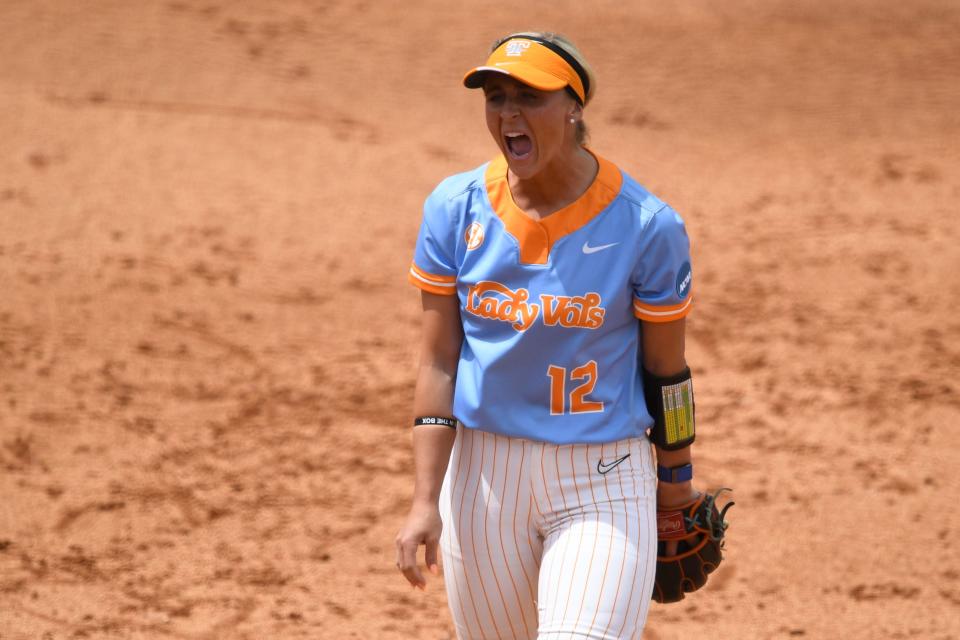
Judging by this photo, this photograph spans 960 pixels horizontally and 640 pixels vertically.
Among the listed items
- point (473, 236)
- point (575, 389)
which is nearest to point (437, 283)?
point (473, 236)

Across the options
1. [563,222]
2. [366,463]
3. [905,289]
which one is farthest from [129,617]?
[905,289]

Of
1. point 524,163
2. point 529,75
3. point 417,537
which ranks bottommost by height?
point 417,537

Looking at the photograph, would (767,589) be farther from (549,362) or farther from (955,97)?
(955,97)

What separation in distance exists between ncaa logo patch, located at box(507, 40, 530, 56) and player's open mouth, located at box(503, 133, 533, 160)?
185mm

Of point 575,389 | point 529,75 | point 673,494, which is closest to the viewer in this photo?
point 529,75

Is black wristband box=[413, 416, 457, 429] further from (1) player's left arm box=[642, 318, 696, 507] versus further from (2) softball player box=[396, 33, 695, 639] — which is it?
(1) player's left arm box=[642, 318, 696, 507]

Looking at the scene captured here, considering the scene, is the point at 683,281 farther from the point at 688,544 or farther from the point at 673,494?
the point at 688,544

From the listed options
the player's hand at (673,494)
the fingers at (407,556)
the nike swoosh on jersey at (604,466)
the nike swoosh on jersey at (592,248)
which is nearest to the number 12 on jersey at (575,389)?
the nike swoosh on jersey at (604,466)

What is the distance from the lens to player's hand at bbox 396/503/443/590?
287 cm

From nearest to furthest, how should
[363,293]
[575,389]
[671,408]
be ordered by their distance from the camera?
1. [575,389]
2. [671,408]
3. [363,293]

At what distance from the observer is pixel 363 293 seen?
7.79 m

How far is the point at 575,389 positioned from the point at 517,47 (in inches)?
31.8

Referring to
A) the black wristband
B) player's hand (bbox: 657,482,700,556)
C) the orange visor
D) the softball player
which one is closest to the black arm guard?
the softball player

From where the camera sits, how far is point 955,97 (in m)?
10.1
